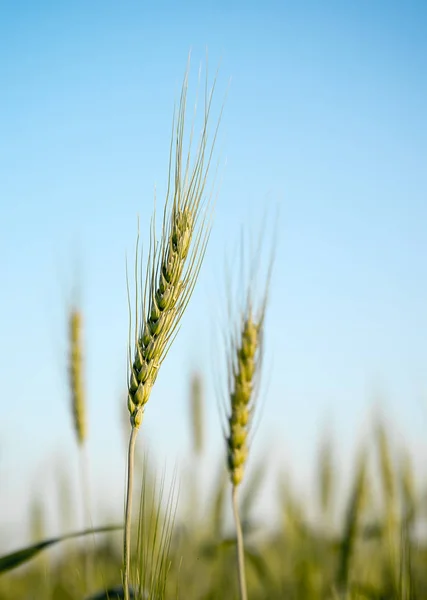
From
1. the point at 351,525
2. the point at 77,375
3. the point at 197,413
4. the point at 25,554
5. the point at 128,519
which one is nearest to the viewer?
the point at 128,519

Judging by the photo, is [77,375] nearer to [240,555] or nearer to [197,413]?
[240,555]

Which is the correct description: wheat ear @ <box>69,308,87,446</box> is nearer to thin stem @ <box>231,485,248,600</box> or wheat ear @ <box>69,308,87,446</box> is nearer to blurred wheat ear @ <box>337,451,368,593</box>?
blurred wheat ear @ <box>337,451,368,593</box>

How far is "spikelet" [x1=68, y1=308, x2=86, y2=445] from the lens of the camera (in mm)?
3793

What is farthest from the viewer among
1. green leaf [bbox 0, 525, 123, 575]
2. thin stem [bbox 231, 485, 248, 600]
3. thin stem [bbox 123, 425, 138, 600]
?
green leaf [bbox 0, 525, 123, 575]

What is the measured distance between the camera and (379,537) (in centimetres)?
483

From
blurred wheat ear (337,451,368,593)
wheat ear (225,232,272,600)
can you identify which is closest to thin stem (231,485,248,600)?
wheat ear (225,232,272,600)

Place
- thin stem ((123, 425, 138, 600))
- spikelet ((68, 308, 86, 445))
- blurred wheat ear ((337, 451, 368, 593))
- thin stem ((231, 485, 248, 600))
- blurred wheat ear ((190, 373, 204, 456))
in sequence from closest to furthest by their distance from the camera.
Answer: thin stem ((123, 425, 138, 600)) → thin stem ((231, 485, 248, 600)) → blurred wheat ear ((337, 451, 368, 593)) → spikelet ((68, 308, 86, 445)) → blurred wheat ear ((190, 373, 204, 456))

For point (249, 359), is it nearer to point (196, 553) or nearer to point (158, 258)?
point (158, 258)

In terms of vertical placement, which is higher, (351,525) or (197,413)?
(197,413)

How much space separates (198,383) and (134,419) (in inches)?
170

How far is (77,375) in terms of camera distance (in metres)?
3.88

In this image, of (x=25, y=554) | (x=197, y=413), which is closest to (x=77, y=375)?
(x=25, y=554)

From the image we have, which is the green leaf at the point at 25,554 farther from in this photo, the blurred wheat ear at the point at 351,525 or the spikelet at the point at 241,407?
the blurred wheat ear at the point at 351,525

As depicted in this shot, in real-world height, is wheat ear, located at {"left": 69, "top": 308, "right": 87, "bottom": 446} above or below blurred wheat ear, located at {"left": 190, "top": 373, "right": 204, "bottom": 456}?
above
